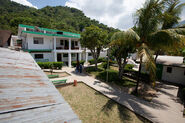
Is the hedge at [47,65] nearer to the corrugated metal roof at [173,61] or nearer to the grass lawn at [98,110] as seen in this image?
the grass lawn at [98,110]

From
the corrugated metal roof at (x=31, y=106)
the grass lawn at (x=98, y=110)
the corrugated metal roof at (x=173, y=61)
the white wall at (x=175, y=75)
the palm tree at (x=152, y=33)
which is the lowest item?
the grass lawn at (x=98, y=110)

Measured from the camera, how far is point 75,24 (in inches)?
2975

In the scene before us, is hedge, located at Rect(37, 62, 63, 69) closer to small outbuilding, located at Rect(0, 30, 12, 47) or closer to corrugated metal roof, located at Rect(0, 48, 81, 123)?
small outbuilding, located at Rect(0, 30, 12, 47)

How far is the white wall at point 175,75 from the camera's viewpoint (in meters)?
10.8

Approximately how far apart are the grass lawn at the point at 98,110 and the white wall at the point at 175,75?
10036 mm

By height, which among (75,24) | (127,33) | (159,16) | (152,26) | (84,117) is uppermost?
(75,24)

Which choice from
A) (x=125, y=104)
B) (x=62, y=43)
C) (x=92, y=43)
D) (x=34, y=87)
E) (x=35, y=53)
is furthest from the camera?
(x=62, y=43)

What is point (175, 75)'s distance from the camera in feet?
36.7

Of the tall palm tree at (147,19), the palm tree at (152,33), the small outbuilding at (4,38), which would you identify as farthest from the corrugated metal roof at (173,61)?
the small outbuilding at (4,38)

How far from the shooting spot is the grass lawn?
491 cm

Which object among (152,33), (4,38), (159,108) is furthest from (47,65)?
(159,108)

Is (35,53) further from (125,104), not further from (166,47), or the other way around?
(166,47)

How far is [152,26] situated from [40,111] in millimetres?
8778

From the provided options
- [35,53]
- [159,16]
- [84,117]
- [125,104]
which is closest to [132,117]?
[125,104]
